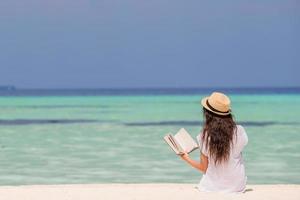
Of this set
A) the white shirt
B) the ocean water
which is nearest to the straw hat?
the white shirt

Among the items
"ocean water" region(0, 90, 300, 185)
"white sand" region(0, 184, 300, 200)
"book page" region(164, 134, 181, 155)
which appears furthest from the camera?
"ocean water" region(0, 90, 300, 185)

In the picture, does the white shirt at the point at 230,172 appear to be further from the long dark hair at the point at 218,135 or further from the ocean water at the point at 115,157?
the ocean water at the point at 115,157

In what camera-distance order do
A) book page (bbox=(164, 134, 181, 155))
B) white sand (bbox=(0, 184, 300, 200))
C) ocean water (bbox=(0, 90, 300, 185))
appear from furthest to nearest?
1. ocean water (bbox=(0, 90, 300, 185))
2. white sand (bbox=(0, 184, 300, 200))
3. book page (bbox=(164, 134, 181, 155))

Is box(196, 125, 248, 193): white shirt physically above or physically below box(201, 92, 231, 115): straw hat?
below

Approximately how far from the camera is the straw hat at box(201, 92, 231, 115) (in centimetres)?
566

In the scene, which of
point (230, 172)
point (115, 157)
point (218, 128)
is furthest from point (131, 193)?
point (115, 157)

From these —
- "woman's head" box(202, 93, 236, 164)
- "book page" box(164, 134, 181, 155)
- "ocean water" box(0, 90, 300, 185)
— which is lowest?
"book page" box(164, 134, 181, 155)

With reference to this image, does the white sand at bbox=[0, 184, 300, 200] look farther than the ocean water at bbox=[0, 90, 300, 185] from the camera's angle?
No

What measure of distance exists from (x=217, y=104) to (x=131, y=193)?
1.02 meters

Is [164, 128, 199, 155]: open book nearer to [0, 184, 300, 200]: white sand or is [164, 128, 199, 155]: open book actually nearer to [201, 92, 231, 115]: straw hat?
[201, 92, 231, 115]: straw hat

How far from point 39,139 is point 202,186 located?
11555 millimetres

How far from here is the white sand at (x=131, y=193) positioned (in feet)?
19.3

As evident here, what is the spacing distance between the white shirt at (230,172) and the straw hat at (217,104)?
0.18m

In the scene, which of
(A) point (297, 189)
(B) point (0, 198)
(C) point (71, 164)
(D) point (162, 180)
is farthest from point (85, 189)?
(C) point (71, 164)
